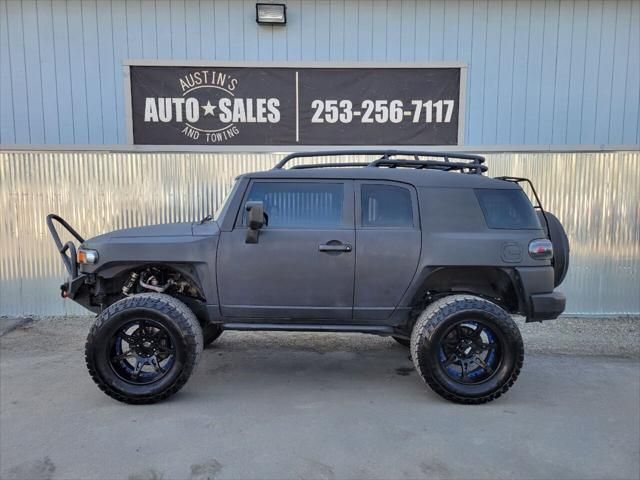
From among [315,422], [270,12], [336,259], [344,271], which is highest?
[270,12]

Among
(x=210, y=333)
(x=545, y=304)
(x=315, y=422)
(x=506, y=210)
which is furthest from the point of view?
(x=210, y=333)

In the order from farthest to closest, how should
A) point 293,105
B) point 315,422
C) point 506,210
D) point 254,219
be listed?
1. point 293,105
2. point 506,210
3. point 254,219
4. point 315,422

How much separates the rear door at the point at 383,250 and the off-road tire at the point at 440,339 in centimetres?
37

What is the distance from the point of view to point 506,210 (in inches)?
146

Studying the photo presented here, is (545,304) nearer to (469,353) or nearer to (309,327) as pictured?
(469,353)

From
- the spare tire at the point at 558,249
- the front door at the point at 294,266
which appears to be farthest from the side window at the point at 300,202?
the spare tire at the point at 558,249

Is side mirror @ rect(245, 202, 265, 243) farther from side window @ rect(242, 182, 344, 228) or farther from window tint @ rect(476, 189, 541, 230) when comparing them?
window tint @ rect(476, 189, 541, 230)

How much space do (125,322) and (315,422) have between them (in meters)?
1.72

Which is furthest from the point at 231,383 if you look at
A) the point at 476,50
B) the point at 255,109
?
the point at 476,50

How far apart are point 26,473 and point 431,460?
2.53m

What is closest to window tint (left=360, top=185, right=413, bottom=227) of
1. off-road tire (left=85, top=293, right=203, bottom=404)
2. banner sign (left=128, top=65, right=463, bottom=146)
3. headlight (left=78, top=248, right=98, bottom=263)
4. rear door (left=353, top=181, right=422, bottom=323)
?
rear door (left=353, top=181, right=422, bottom=323)

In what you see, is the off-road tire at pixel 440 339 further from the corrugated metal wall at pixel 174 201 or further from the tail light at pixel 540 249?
the corrugated metal wall at pixel 174 201

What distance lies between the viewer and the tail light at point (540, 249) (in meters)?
3.58

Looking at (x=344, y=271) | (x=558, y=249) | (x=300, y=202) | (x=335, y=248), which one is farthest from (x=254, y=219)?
(x=558, y=249)
